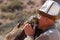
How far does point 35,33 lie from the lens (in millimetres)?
4750

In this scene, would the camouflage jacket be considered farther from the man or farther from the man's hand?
the man's hand

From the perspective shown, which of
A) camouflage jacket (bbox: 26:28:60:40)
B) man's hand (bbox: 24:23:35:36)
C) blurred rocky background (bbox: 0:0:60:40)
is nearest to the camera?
camouflage jacket (bbox: 26:28:60:40)

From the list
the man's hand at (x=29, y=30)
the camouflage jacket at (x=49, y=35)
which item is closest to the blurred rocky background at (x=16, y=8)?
the man's hand at (x=29, y=30)

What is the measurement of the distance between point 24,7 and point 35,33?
12600 mm

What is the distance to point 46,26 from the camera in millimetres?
4664

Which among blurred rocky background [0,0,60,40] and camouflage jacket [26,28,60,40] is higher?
camouflage jacket [26,28,60,40]

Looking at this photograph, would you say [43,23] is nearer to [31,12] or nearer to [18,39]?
[18,39]

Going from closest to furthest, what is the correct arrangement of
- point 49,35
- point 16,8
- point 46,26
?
point 49,35
point 46,26
point 16,8

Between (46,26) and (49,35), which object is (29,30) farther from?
(49,35)

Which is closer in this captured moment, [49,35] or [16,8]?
[49,35]

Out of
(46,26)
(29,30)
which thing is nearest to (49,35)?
(46,26)

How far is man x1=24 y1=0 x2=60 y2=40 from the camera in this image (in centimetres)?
454

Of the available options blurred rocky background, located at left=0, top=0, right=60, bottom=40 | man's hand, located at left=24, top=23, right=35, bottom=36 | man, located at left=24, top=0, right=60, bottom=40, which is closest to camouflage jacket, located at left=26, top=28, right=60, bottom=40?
man, located at left=24, top=0, right=60, bottom=40

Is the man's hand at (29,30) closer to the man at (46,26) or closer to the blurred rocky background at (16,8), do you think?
the man at (46,26)
